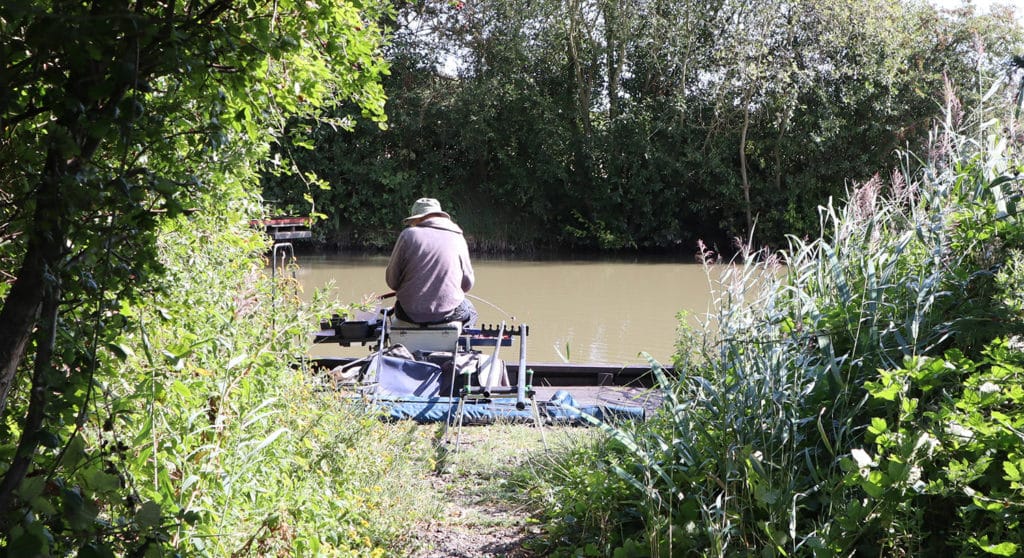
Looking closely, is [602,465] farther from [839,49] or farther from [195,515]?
[839,49]

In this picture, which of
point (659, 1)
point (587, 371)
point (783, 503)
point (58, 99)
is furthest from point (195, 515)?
point (659, 1)

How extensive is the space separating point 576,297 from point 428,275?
27.4 ft

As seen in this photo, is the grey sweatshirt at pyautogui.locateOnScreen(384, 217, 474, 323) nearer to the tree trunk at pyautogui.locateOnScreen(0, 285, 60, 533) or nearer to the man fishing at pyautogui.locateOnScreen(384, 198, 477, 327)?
the man fishing at pyautogui.locateOnScreen(384, 198, 477, 327)

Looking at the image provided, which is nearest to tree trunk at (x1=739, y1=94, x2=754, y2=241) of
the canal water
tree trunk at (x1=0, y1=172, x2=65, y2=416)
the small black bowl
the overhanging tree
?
the canal water

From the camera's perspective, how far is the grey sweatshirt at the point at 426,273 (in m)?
6.95

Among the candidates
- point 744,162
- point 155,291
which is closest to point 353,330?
point 155,291

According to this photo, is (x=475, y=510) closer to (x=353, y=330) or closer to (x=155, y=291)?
(x=155, y=291)

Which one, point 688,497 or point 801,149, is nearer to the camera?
point 688,497

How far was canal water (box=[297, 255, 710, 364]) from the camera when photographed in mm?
10961

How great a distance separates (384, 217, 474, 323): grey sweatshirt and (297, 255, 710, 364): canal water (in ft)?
4.22

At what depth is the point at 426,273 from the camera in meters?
6.95

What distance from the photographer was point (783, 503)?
286 centimetres

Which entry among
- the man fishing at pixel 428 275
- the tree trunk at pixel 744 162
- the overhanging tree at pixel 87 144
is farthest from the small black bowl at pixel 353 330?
the tree trunk at pixel 744 162

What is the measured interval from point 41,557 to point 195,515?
278 millimetres
